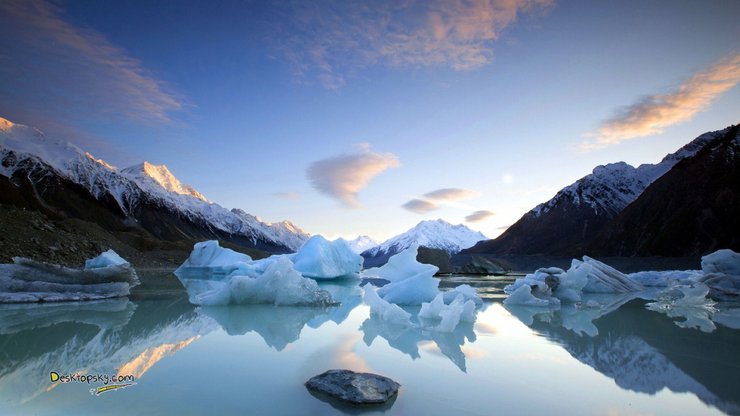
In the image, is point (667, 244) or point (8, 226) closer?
point (8, 226)

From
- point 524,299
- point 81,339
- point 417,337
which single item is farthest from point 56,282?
point 524,299

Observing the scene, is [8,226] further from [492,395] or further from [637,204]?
[637,204]

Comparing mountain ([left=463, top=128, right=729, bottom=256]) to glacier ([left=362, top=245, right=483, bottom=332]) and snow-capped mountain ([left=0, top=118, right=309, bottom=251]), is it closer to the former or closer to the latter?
snow-capped mountain ([left=0, top=118, right=309, bottom=251])

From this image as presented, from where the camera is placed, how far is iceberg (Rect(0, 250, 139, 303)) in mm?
8977

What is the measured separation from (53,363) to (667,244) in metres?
67.5

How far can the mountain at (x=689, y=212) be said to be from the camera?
52.4 meters

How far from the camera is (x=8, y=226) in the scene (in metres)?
17.3

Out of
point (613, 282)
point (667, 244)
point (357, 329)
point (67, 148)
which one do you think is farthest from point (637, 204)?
point (67, 148)

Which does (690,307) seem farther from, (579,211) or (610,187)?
(610,187)

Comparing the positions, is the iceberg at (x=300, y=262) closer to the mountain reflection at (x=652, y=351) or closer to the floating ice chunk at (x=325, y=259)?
the floating ice chunk at (x=325, y=259)

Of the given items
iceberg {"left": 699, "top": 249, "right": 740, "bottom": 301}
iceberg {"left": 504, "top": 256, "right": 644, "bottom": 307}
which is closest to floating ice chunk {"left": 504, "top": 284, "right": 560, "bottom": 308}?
iceberg {"left": 504, "top": 256, "right": 644, "bottom": 307}

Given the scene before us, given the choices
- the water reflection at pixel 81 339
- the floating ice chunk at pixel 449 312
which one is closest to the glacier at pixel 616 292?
the floating ice chunk at pixel 449 312

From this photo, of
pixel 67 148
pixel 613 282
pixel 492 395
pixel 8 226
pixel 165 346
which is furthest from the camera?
pixel 67 148

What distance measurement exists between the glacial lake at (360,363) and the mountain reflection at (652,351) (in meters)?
0.02
